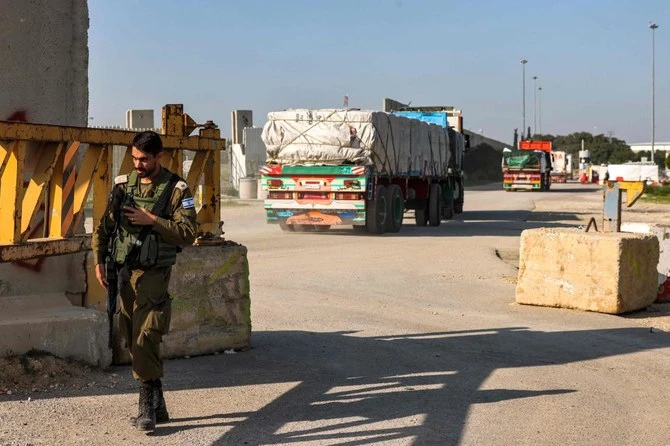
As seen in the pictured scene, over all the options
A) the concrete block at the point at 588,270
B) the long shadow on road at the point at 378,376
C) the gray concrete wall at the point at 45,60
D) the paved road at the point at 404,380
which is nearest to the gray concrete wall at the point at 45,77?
the gray concrete wall at the point at 45,60

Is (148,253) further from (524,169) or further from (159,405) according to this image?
(524,169)

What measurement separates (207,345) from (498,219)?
70.9ft

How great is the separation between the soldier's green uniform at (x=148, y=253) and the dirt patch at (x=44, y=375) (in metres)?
0.98

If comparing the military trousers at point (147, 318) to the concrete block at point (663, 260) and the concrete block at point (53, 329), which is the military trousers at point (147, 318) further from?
the concrete block at point (663, 260)

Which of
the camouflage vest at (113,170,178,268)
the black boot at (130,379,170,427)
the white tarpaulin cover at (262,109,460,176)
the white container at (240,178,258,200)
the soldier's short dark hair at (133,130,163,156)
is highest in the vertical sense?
the white tarpaulin cover at (262,109,460,176)

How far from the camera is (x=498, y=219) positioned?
2839 centimetres

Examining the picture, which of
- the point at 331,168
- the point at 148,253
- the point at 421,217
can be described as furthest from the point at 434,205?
the point at 148,253

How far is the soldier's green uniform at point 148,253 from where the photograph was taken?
549 centimetres

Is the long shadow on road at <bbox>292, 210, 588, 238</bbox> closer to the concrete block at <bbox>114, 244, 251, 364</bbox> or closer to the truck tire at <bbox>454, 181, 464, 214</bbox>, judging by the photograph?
the truck tire at <bbox>454, 181, 464, 214</bbox>

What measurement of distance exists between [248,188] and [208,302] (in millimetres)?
33045

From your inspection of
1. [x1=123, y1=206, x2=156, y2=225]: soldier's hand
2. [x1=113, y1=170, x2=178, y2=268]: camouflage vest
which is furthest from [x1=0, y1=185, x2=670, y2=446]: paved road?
[x1=123, y1=206, x2=156, y2=225]: soldier's hand

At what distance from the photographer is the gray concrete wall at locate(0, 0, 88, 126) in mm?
6961

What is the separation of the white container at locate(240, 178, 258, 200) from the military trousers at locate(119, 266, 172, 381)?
34.9m

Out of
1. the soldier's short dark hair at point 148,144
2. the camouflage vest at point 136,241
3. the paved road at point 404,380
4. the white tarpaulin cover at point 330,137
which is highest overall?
the white tarpaulin cover at point 330,137
